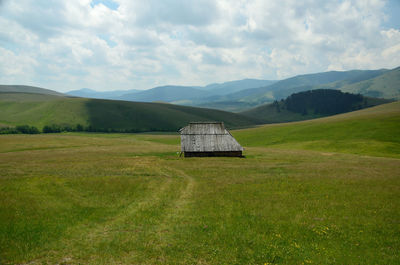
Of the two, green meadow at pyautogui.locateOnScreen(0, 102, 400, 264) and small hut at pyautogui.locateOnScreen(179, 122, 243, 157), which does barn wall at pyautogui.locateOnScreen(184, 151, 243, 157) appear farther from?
green meadow at pyautogui.locateOnScreen(0, 102, 400, 264)

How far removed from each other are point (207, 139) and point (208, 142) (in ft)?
3.21

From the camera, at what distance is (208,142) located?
58562 millimetres

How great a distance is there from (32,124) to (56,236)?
17177 centimetres

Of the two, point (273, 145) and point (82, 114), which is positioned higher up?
point (82, 114)

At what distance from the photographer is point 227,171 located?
121 feet

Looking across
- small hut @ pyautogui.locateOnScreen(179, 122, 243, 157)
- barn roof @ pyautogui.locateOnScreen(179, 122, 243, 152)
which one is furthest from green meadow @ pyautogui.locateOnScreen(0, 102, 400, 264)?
barn roof @ pyautogui.locateOnScreen(179, 122, 243, 152)

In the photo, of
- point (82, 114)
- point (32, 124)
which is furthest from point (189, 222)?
point (82, 114)

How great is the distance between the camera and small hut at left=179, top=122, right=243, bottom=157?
186ft

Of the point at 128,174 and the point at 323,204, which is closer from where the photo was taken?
the point at 323,204

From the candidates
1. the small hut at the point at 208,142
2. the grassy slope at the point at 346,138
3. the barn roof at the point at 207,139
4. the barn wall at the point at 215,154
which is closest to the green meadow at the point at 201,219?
the barn wall at the point at 215,154

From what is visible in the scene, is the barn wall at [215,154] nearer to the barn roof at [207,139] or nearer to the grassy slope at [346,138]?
the barn roof at [207,139]

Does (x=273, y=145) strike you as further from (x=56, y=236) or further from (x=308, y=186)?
(x=56, y=236)

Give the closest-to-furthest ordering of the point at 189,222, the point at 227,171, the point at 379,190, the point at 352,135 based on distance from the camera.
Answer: the point at 189,222, the point at 379,190, the point at 227,171, the point at 352,135

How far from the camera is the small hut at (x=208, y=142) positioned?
186 ft
